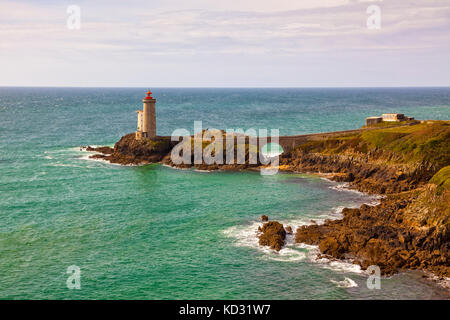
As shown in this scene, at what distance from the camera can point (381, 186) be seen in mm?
68188

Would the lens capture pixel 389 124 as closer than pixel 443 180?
No

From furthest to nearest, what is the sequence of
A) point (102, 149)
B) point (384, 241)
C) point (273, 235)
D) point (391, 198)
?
1. point (102, 149)
2. point (391, 198)
3. point (273, 235)
4. point (384, 241)

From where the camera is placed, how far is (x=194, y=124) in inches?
6594

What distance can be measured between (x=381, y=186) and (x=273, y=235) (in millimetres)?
26689

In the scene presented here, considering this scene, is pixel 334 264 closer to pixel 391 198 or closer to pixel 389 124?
pixel 391 198

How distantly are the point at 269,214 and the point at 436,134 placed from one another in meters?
37.0

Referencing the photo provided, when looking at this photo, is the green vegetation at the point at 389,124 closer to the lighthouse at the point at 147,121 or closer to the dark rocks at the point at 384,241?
the lighthouse at the point at 147,121

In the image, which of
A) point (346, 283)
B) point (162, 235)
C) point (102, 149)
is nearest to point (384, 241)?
point (346, 283)

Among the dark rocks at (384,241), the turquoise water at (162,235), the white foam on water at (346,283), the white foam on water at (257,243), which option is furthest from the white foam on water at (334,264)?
the white foam on water at (346,283)

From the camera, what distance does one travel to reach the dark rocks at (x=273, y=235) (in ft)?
157

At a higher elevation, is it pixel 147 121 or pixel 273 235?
pixel 147 121

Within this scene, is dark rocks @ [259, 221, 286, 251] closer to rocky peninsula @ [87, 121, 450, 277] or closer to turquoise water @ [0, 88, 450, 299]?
rocky peninsula @ [87, 121, 450, 277]
